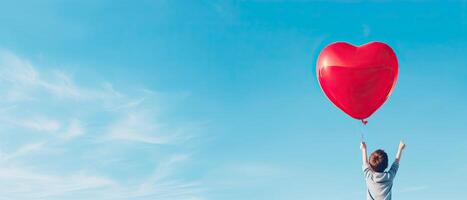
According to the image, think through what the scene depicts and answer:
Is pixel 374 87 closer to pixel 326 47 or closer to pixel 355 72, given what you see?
pixel 355 72

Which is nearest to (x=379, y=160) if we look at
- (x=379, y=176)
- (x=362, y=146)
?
(x=379, y=176)

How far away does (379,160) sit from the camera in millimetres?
8586

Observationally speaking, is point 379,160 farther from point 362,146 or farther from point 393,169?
point 362,146

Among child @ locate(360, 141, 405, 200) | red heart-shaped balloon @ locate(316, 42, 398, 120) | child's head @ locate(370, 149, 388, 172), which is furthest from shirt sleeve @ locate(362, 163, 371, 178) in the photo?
red heart-shaped balloon @ locate(316, 42, 398, 120)

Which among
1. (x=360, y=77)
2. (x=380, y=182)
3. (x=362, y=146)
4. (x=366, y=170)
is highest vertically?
(x=360, y=77)

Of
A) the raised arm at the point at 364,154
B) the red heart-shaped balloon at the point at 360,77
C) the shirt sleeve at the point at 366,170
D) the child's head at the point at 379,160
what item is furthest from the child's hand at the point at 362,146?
the red heart-shaped balloon at the point at 360,77

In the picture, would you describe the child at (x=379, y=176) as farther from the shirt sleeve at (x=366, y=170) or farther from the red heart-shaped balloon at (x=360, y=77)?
the red heart-shaped balloon at (x=360, y=77)

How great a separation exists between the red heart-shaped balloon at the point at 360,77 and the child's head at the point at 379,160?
405cm

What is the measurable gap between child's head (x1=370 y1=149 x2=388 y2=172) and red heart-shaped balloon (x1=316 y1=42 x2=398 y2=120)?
4048mm

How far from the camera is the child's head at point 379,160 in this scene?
859 cm

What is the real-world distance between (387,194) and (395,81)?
16.2 ft

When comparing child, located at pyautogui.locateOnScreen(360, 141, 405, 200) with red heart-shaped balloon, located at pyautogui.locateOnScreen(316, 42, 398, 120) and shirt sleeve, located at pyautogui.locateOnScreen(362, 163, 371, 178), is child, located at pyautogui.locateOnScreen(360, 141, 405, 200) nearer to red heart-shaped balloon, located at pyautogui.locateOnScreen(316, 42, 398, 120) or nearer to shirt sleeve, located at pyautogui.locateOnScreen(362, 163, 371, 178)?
shirt sleeve, located at pyautogui.locateOnScreen(362, 163, 371, 178)

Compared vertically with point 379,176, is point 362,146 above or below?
above

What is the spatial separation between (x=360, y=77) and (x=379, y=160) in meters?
4.40
